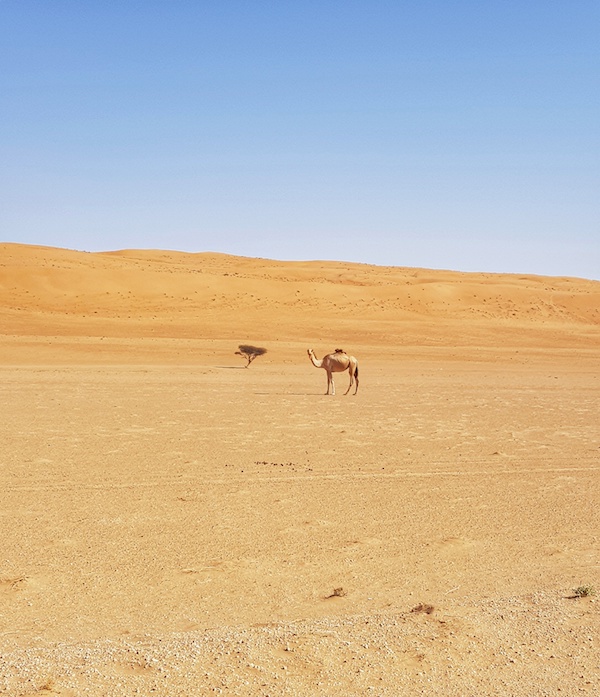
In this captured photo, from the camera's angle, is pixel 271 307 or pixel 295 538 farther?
pixel 271 307

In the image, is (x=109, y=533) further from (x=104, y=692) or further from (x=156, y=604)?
(x=104, y=692)

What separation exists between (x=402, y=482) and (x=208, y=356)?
75.1 ft

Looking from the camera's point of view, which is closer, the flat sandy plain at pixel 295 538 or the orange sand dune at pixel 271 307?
the flat sandy plain at pixel 295 538

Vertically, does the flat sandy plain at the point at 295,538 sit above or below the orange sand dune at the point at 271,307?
below

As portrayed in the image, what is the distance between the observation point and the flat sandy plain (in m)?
5.36

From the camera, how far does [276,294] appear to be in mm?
51750

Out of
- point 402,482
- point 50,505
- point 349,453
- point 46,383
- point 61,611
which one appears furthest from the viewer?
point 46,383

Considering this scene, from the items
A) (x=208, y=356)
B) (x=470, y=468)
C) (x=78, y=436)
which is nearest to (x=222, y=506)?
(x=470, y=468)

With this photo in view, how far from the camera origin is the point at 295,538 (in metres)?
8.49

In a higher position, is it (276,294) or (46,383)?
(276,294)

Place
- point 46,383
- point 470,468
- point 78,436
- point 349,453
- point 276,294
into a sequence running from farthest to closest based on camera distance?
point 276,294 → point 46,383 → point 78,436 → point 349,453 → point 470,468

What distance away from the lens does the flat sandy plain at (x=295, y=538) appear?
5.36 metres

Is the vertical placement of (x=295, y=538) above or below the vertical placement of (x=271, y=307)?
below

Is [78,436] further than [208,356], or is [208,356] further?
[208,356]
